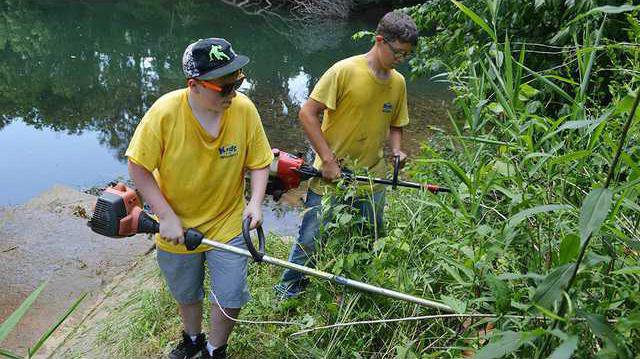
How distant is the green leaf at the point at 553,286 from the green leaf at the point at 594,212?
19 cm

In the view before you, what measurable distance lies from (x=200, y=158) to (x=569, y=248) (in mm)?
1644

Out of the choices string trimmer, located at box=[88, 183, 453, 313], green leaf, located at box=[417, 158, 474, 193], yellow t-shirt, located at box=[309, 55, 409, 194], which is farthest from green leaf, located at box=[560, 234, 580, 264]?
yellow t-shirt, located at box=[309, 55, 409, 194]

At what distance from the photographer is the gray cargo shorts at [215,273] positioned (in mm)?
2682

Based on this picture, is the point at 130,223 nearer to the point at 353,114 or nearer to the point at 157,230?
the point at 157,230

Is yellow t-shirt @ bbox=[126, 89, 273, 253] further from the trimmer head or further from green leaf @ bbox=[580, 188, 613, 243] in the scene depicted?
green leaf @ bbox=[580, 188, 613, 243]

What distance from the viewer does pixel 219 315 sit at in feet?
9.04

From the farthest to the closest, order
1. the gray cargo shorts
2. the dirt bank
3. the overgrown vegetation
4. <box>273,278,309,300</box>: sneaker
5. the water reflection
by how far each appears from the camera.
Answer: the water reflection, the dirt bank, <box>273,278,309,300</box>: sneaker, the gray cargo shorts, the overgrown vegetation

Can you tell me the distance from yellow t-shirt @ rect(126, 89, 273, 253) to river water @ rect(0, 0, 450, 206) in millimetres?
4359

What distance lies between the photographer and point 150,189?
253 cm

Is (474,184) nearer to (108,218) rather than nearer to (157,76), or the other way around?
(108,218)

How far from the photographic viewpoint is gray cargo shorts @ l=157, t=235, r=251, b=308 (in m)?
2.68

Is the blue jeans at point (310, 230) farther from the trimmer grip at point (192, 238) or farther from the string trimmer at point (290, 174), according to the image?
the trimmer grip at point (192, 238)

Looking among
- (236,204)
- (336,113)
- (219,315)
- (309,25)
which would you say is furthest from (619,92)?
(309,25)

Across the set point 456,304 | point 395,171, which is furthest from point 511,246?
point 395,171
